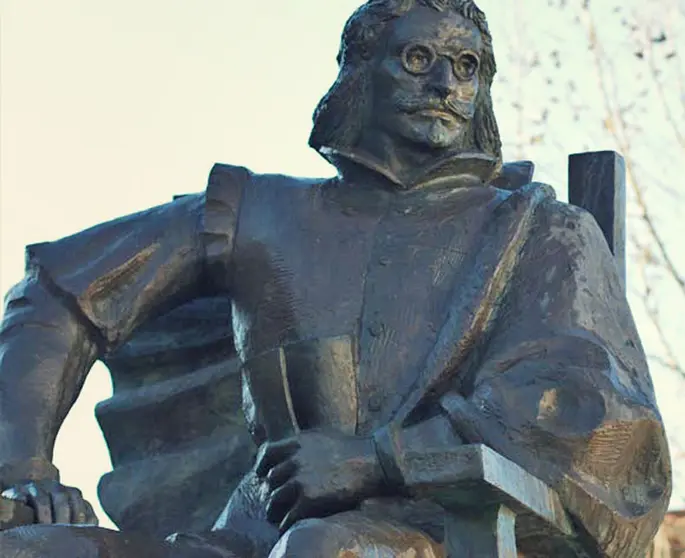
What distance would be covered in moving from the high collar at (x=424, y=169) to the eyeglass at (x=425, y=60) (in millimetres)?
214

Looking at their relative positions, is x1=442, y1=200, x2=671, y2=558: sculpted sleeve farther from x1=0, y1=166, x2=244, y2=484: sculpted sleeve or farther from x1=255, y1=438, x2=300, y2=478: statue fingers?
x1=0, y1=166, x2=244, y2=484: sculpted sleeve

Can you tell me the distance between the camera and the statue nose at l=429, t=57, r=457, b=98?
7.04m

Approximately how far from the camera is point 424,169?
7.13 meters

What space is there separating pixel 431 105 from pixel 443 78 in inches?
3.0

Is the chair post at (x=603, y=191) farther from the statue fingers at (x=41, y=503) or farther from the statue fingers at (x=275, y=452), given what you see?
the statue fingers at (x=41, y=503)

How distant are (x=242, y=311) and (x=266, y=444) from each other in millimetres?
505

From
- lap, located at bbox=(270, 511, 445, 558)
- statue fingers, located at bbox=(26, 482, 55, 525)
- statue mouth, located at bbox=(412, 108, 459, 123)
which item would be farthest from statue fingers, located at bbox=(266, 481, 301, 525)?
statue mouth, located at bbox=(412, 108, 459, 123)

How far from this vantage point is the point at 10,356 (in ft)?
23.0

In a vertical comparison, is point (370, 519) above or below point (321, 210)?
below

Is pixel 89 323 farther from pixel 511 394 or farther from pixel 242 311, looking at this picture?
pixel 511 394

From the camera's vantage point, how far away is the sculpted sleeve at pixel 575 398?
6543 mm

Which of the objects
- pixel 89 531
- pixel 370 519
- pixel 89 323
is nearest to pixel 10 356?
pixel 89 323

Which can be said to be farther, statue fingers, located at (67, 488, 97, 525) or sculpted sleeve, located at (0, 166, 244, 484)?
sculpted sleeve, located at (0, 166, 244, 484)

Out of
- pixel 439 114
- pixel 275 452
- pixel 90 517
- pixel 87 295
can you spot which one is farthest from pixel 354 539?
pixel 439 114
